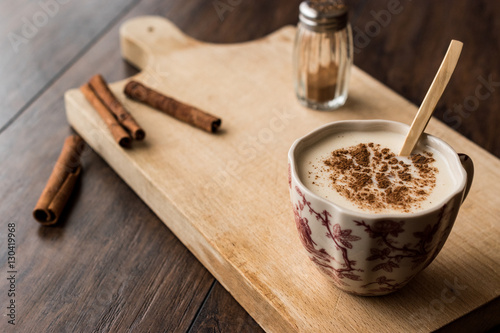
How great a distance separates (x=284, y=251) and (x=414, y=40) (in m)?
0.94

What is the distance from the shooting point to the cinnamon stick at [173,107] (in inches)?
45.3

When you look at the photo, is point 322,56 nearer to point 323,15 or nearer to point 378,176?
point 323,15

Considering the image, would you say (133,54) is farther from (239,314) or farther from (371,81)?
(239,314)

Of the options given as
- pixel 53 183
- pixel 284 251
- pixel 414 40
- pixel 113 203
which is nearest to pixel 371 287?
pixel 284 251

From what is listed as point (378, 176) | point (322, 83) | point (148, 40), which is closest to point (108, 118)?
point (148, 40)

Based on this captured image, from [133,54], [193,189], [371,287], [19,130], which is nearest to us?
[371,287]

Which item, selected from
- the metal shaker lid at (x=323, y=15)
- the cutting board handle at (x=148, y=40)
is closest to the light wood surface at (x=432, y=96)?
the metal shaker lid at (x=323, y=15)

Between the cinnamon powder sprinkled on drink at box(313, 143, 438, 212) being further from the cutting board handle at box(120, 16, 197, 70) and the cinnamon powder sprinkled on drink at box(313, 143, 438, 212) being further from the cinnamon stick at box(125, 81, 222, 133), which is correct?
the cutting board handle at box(120, 16, 197, 70)

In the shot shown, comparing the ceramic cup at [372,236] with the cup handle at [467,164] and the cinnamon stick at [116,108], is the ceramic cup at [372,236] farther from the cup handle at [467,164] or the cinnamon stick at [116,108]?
the cinnamon stick at [116,108]

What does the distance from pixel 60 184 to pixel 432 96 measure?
69cm

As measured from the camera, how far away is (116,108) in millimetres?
1191

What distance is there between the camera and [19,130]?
126 centimetres

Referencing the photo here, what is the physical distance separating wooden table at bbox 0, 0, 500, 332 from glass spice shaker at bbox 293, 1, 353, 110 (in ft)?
0.81

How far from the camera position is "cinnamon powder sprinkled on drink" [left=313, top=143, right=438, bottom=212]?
2.44 ft
